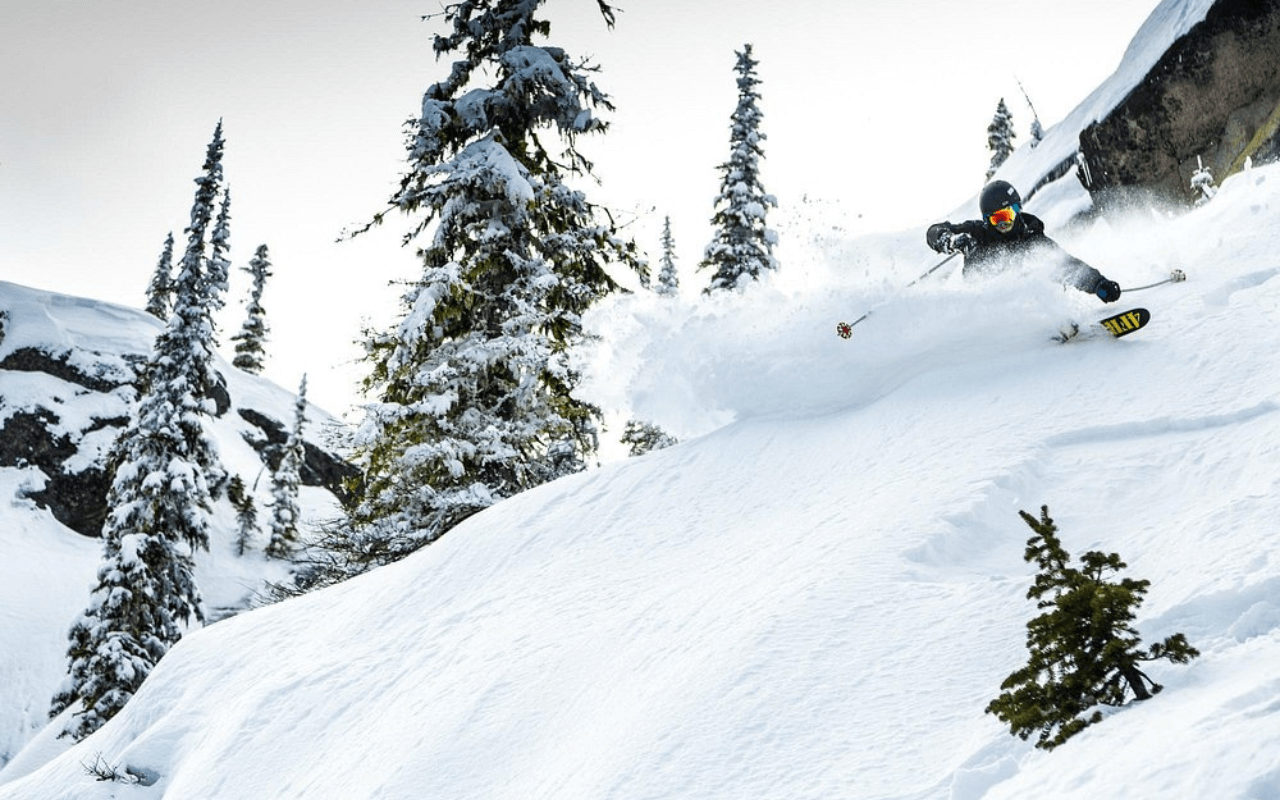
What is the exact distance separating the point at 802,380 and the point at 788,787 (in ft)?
13.8

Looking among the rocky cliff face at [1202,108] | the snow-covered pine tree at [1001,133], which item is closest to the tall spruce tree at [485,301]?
the rocky cliff face at [1202,108]

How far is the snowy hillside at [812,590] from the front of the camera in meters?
2.55

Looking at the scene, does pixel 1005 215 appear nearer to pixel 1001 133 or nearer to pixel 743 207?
pixel 743 207

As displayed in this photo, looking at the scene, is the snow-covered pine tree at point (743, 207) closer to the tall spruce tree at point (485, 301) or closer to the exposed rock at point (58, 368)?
the tall spruce tree at point (485, 301)

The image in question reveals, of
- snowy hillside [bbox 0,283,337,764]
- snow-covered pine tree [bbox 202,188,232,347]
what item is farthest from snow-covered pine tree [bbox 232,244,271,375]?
snow-covered pine tree [bbox 202,188,232,347]

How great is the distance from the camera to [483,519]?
6.07 metres

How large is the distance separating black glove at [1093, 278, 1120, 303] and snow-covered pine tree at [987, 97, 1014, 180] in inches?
1651

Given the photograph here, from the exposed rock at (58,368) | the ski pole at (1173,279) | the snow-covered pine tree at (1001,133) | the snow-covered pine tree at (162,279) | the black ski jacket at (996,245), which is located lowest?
the ski pole at (1173,279)

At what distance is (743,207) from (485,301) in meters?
11.8

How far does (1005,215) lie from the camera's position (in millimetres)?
8516

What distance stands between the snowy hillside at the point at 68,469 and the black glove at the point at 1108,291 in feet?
72.7

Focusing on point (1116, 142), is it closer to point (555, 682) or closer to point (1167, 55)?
point (1167, 55)

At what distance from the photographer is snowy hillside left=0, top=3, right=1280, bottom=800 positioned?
8.37ft

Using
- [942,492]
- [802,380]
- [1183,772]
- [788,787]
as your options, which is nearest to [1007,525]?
[942,492]
